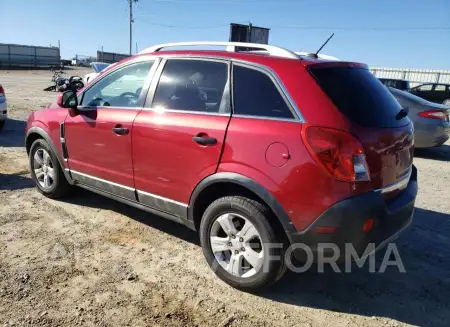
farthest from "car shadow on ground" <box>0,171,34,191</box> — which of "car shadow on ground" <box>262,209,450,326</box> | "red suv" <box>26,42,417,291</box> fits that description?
"car shadow on ground" <box>262,209,450,326</box>

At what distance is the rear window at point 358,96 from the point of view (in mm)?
2795

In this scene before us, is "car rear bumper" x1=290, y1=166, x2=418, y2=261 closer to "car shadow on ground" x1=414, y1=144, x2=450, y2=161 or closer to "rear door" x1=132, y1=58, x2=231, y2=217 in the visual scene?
"rear door" x1=132, y1=58, x2=231, y2=217

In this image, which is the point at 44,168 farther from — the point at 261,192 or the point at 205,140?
the point at 261,192

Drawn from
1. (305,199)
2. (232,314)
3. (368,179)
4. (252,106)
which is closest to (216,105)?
(252,106)

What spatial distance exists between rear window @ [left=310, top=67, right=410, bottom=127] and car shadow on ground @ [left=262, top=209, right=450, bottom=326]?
1327 millimetres

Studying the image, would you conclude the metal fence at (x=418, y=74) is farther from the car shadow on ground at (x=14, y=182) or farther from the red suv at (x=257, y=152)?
the red suv at (x=257, y=152)

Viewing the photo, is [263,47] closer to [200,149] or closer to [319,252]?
[200,149]

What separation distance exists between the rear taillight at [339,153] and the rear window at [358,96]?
0.19m

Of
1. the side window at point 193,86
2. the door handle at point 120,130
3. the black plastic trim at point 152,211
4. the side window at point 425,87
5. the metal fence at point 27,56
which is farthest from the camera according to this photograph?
the metal fence at point 27,56

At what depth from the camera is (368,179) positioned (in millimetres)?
2676

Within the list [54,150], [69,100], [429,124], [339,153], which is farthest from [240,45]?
[429,124]

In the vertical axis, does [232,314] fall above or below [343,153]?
below

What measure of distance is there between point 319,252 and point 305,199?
40 cm

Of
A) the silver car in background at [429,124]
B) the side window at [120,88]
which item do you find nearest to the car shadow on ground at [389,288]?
the side window at [120,88]
